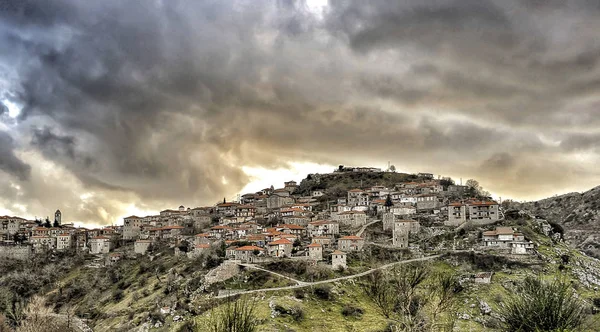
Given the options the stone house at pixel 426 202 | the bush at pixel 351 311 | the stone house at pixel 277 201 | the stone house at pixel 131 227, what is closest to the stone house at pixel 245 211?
the stone house at pixel 277 201

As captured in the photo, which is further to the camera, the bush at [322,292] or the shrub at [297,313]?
the bush at [322,292]

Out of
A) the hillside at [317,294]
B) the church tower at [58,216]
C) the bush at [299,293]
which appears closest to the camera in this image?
the hillside at [317,294]

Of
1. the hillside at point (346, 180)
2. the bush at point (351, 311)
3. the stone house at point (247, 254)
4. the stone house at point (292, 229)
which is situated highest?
the hillside at point (346, 180)

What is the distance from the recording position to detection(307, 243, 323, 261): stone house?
8375cm

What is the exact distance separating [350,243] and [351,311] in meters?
20.2

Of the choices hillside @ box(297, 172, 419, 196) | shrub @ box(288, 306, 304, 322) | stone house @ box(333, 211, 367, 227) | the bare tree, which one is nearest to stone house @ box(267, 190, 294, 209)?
hillside @ box(297, 172, 419, 196)

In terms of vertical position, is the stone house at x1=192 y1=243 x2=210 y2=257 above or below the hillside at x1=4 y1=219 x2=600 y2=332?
above

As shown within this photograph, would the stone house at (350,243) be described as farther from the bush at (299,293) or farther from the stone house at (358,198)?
the stone house at (358,198)

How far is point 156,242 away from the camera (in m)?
118

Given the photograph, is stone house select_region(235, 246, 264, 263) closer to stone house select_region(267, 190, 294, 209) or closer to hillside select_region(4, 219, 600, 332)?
hillside select_region(4, 219, 600, 332)

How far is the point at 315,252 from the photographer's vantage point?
84125 millimetres

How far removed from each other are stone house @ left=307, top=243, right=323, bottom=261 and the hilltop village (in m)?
0.16

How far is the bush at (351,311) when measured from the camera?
67.9m

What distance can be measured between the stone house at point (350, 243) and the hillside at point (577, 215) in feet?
231
